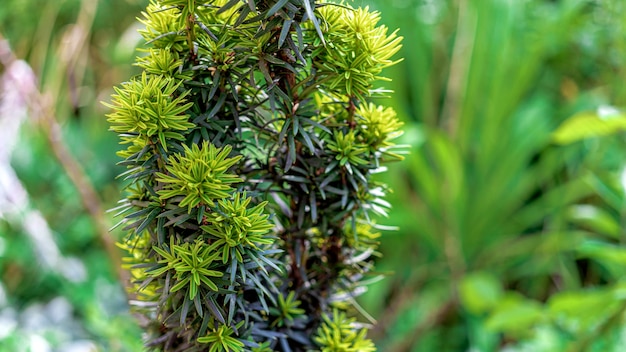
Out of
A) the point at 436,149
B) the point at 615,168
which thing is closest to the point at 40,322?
the point at 436,149

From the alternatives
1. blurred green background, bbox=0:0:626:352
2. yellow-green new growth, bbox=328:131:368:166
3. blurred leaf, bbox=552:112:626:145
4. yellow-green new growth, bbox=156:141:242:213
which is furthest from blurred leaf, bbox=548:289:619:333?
yellow-green new growth, bbox=156:141:242:213

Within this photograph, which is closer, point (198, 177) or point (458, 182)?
point (198, 177)

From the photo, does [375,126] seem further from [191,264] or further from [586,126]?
[586,126]

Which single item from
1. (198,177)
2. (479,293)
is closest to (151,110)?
(198,177)

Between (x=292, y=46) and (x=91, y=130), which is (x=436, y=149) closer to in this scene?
(x=292, y=46)

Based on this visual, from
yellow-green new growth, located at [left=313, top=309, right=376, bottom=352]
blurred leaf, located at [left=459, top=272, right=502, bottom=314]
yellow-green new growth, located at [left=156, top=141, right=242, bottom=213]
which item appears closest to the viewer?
yellow-green new growth, located at [left=156, top=141, right=242, bottom=213]

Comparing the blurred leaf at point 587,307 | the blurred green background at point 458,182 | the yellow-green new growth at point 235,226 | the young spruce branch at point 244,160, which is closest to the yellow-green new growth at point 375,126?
the young spruce branch at point 244,160

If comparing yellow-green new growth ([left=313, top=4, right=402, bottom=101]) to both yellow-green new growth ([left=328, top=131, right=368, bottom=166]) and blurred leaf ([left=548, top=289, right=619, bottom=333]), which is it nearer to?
yellow-green new growth ([left=328, top=131, right=368, bottom=166])
